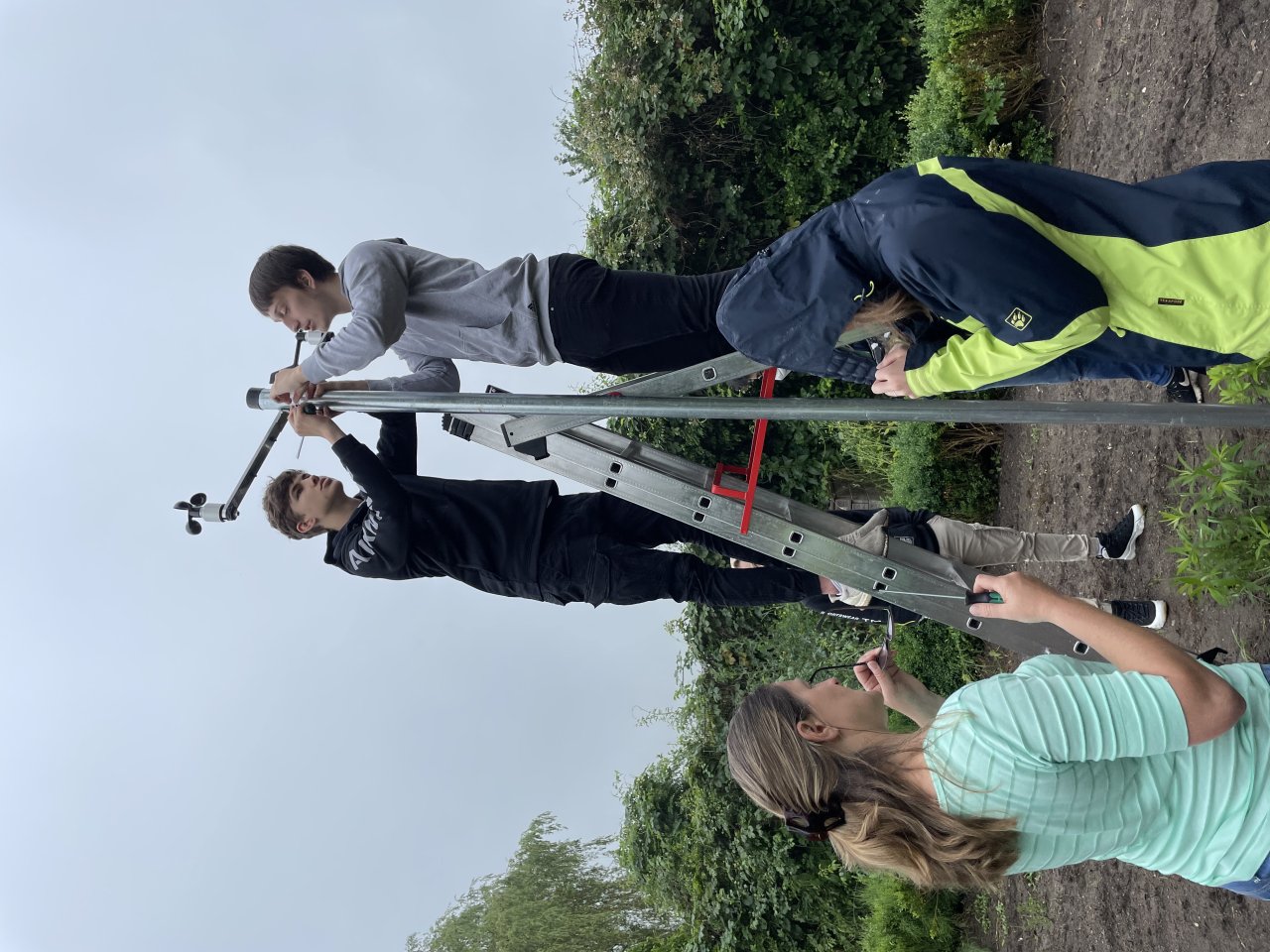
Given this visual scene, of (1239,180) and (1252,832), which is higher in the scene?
(1239,180)

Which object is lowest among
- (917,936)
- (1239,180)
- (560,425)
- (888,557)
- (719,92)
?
(917,936)

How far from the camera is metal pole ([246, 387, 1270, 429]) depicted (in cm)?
200

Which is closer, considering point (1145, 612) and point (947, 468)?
point (1145, 612)

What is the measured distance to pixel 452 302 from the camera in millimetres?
3617

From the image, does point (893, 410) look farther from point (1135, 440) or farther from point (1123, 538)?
point (1135, 440)

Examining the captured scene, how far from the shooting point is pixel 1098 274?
2264mm

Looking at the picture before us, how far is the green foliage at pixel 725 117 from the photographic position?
8.62 meters

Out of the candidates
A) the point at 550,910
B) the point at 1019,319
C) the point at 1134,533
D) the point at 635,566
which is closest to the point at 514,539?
the point at 635,566

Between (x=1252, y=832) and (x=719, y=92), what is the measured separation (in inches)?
330

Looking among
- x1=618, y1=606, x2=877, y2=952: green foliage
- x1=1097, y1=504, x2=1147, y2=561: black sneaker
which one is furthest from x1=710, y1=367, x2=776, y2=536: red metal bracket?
x1=618, y1=606, x2=877, y2=952: green foliage

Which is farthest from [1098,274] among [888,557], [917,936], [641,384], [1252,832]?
[917,936]

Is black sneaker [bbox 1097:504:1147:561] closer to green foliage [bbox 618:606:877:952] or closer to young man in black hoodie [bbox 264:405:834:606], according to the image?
young man in black hoodie [bbox 264:405:834:606]

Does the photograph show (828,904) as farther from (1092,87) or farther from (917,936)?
(1092,87)

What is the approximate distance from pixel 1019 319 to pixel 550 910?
11667 mm
